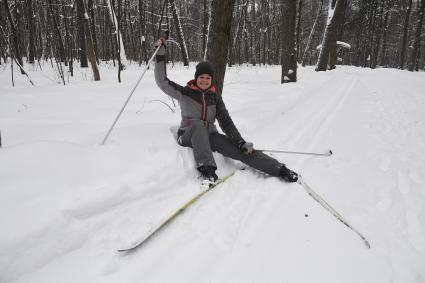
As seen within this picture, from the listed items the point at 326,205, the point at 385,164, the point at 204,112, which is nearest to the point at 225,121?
the point at 204,112

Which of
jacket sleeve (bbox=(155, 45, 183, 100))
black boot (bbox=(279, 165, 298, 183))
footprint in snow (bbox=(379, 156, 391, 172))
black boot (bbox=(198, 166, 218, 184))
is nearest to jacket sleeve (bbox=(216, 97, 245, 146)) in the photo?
jacket sleeve (bbox=(155, 45, 183, 100))

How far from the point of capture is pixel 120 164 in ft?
9.82

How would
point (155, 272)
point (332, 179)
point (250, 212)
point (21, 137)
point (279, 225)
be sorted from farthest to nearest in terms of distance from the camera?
1. point (21, 137)
2. point (332, 179)
3. point (250, 212)
4. point (279, 225)
5. point (155, 272)

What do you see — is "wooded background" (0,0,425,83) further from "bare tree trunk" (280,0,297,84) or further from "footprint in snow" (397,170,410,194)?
"footprint in snow" (397,170,410,194)

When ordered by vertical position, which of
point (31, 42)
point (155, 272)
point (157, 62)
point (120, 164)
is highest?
point (31, 42)

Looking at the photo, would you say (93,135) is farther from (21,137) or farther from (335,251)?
(335,251)

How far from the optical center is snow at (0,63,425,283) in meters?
1.95

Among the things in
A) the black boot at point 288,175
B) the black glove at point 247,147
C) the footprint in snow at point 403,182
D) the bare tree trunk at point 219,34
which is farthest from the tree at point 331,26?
the black boot at point 288,175

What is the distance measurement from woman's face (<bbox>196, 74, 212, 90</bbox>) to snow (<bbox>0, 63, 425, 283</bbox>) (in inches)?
32.7

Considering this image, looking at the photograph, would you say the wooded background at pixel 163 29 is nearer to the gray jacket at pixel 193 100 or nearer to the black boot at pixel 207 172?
the gray jacket at pixel 193 100

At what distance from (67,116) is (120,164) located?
2.35m

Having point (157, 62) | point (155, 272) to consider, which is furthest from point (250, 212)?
point (157, 62)

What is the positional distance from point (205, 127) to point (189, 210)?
47.0 inches

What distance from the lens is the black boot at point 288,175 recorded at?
3150 mm
